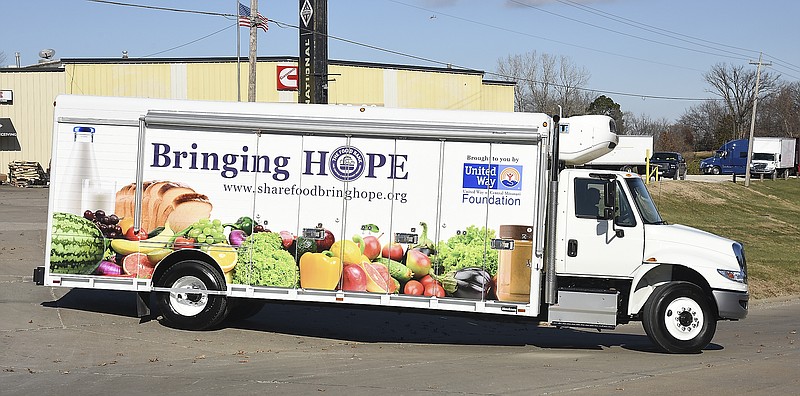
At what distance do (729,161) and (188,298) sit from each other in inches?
2442

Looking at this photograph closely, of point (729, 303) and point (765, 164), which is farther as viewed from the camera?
point (765, 164)

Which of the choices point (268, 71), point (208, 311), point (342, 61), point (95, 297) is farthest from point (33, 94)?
point (208, 311)

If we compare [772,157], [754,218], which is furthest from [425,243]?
[772,157]

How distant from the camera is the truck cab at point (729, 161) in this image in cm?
6788

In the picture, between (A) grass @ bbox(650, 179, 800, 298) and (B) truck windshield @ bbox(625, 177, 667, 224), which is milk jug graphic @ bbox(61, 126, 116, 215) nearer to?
(B) truck windshield @ bbox(625, 177, 667, 224)

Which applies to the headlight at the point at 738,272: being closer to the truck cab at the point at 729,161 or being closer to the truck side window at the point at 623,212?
the truck side window at the point at 623,212

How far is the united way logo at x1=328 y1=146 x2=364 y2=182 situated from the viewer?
13.0m

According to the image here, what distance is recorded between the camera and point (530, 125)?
12664mm

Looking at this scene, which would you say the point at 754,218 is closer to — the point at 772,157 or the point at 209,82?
the point at 772,157

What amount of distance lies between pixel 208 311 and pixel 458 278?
3.69 m

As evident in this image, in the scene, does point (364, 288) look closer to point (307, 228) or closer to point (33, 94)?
point (307, 228)

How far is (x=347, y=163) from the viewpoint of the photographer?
42.7 feet

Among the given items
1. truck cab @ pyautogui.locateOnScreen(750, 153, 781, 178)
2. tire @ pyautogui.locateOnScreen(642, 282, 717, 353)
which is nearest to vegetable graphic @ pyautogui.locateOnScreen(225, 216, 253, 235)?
tire @ pyautogui.locateOnScreen(642, 282, 717, 353)

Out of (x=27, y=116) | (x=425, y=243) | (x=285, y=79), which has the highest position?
(x=285, y=79)
